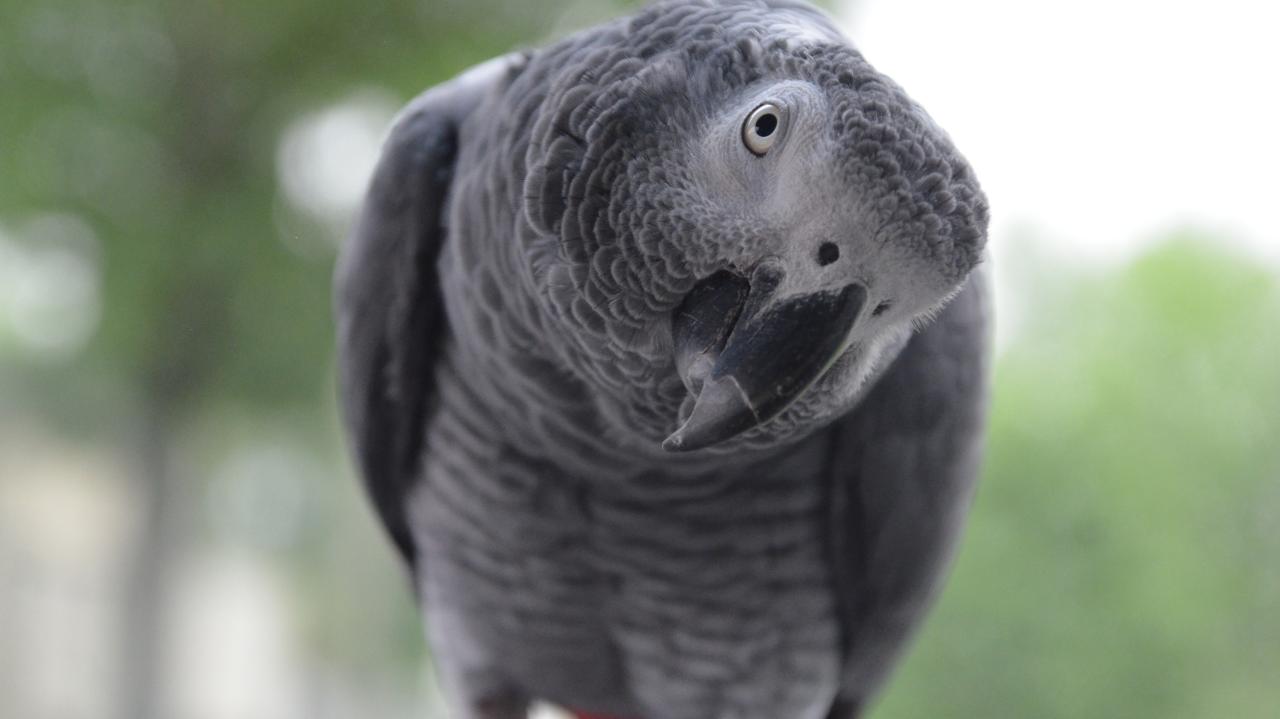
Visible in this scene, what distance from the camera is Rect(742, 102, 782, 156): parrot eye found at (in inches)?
23.3

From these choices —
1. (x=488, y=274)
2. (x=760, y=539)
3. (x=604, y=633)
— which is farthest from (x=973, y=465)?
(x=488, y=274)

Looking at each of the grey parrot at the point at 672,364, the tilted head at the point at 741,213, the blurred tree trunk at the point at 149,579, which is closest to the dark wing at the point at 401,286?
the grey parrot at the point at 672,364

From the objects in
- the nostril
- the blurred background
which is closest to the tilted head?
the nostril

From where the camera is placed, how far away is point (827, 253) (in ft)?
1.91

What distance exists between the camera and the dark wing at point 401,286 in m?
0.96

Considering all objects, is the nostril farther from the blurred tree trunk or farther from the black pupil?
the blurred tree trunk

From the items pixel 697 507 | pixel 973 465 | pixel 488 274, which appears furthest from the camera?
pixel 973 465

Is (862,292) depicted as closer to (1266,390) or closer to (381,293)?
(381,293)

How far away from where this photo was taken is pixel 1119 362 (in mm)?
2621

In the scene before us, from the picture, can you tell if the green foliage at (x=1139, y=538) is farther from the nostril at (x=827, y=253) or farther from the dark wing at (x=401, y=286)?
the nostril at (x=827, y=253)

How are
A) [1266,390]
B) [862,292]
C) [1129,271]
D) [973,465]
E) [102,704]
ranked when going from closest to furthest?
1. [862,292]
2. [973,465]
3. [1266,390]
4. [1129,271]
5. [102,704]

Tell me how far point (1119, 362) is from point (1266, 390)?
0.33m

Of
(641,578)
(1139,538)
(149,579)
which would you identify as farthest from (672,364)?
(149,579)

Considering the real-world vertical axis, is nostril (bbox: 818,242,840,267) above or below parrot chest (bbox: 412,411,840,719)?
above
